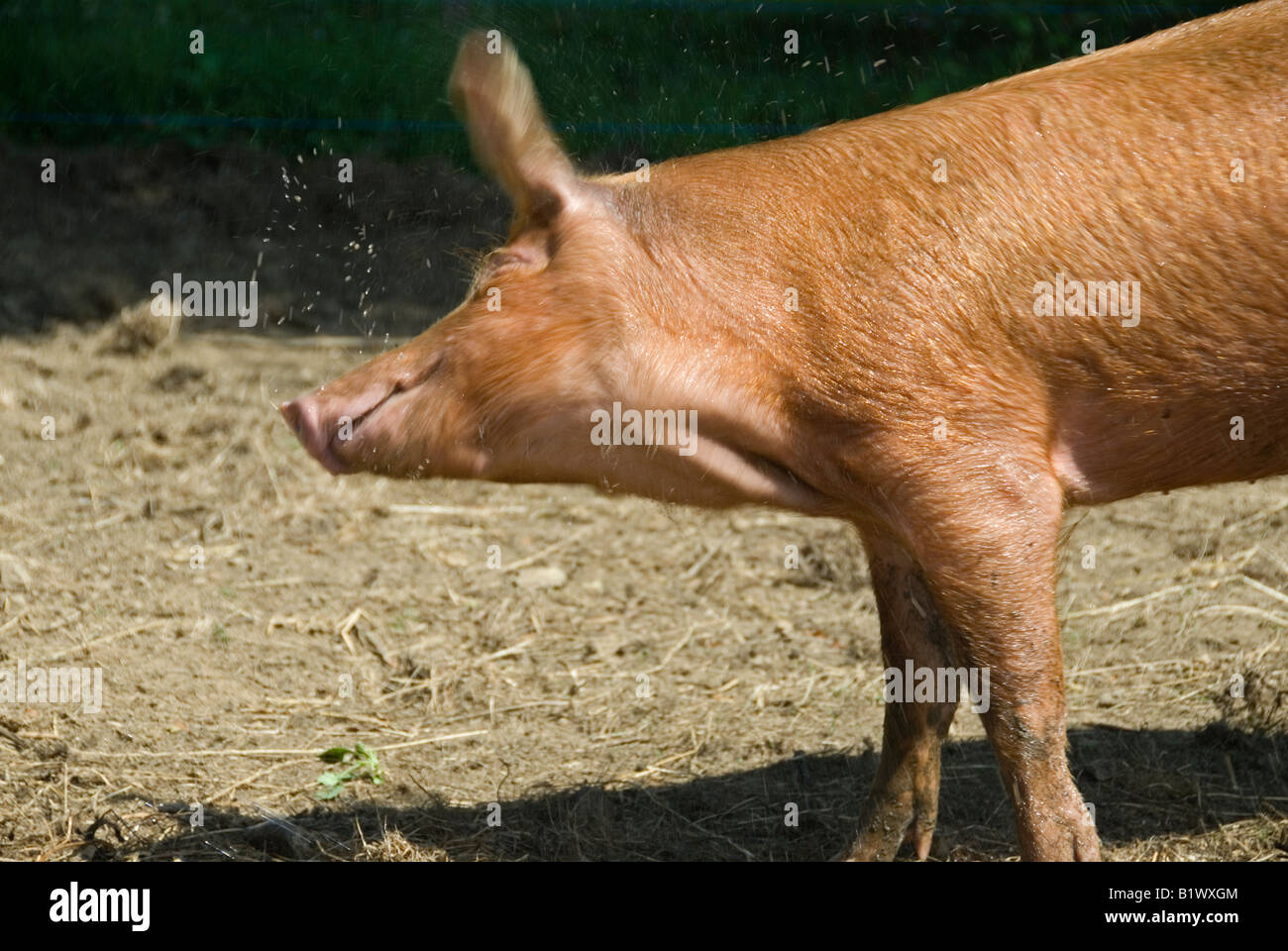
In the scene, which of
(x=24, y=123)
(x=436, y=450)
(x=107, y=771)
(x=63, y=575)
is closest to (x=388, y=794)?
(x=107, y=771)

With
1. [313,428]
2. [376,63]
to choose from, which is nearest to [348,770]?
[313,428]

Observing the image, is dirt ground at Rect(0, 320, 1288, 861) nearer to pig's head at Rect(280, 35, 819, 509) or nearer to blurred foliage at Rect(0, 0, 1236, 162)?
pig's head at Rect(280, 35, 819, 509)

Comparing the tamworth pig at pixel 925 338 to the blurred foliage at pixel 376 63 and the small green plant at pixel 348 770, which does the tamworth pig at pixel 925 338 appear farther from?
the blurred foliage at pixel 376 63

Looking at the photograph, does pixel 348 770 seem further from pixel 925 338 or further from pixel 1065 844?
pixel 925 338

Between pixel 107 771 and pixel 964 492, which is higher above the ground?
pixel 964 492

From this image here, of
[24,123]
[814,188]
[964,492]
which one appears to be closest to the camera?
[964,492]

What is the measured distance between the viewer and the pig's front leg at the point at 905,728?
4.22 m

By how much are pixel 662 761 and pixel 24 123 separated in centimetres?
708

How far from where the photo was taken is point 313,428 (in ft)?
12.2

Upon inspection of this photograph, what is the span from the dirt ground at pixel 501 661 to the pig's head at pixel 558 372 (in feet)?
3.96

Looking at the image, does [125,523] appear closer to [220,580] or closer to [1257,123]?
[220,580]

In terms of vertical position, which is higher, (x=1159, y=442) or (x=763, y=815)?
(x=1159, y=442)

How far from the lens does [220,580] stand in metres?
6.05

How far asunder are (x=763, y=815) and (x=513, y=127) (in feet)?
7.06
